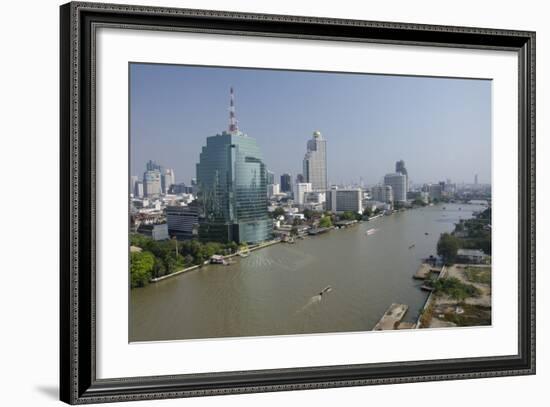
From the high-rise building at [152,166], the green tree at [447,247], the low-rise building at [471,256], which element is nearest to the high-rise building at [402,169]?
the green tree at [447,247]

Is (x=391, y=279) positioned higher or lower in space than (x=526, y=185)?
lower

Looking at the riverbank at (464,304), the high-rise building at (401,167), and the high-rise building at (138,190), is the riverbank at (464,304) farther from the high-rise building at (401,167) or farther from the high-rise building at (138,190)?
the high-rise building at (138,190)

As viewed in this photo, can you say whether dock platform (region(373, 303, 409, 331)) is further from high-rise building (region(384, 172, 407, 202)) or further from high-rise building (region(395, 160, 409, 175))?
high-rise building (region(395, 160, 409, 175))

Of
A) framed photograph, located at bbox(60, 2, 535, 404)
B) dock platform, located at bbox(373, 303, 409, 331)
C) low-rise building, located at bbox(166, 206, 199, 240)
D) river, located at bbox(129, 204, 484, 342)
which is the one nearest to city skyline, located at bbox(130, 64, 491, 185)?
framed photograph, located at bbox(60, 2, 535, 404)

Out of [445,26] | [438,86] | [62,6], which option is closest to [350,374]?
[438,86]

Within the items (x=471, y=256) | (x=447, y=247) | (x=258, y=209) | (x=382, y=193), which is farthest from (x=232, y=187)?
(x=471, y=256)

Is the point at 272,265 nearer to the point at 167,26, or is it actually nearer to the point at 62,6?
the point at 167,26

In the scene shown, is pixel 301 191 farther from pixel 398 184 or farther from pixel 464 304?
pixel 464 304
